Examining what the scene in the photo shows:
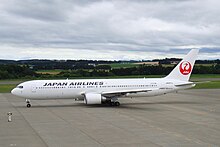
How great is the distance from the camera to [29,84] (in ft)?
107

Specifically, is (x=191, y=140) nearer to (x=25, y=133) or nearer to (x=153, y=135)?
(x=153, y=135)

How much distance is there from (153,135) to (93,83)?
16.3 m

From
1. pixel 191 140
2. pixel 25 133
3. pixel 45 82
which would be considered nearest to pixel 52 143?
pixel 25 133

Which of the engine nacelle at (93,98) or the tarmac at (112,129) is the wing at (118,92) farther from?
the tarmac at (112,129)

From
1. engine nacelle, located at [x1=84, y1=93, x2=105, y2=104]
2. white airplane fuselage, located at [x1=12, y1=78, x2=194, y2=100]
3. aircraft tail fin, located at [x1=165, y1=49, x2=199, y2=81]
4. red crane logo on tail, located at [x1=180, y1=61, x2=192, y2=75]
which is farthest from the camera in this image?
red crane logo on tail, located at [x1=180, y1=61, x2=192, y2=75]

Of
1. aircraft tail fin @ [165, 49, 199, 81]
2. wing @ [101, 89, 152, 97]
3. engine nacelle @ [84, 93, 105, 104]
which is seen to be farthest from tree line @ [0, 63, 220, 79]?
engine nacelle @ [84, 93, 105, 104]

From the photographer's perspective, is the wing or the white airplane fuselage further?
the white airplane fuselage

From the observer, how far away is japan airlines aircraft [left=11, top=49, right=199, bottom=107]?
3247 cm

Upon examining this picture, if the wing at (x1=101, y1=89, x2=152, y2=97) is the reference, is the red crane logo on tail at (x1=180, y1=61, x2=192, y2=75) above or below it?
above

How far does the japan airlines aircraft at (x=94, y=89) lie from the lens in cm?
3247

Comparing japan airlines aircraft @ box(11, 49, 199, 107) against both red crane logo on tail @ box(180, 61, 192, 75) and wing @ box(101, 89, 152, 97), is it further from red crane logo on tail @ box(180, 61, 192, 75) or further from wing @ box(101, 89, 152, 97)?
red crane logo on tail @ box(180, 61, 192, 75)

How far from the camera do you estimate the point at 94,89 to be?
33438 millimetres

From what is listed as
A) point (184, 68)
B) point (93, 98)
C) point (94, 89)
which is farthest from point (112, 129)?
point (184, 68)

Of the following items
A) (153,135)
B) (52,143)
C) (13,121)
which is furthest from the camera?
(13,121)
